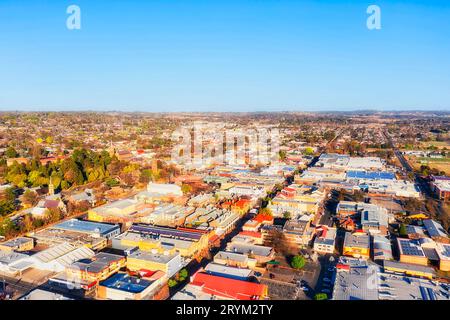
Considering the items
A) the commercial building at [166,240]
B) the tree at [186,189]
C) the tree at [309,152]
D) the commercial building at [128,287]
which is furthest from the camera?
the tree at [309,152]

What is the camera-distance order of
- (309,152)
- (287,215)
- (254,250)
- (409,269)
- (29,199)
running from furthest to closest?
1. (309,152)
2. (29,199)
3. (287,215)
4. (254,250)
5. (409,269)

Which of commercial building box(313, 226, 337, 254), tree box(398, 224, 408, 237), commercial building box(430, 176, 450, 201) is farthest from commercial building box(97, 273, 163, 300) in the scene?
commercial building box(430, 176, 450, 201)

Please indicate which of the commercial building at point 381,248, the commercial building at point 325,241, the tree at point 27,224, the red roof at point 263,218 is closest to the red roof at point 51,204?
the tree at point 27,224

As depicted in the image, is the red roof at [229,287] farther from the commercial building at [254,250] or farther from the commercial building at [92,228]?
the commercial building at [92,228]

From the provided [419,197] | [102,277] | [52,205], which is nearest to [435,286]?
[102,277]

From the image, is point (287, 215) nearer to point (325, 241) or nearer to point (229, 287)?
point (325, 241)

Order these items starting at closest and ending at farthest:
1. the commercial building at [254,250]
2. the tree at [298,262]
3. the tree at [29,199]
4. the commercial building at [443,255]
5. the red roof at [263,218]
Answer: the tree at [298,262]
the commercial building at [443,255]
the commercial building at [254,250]
the red roof at [263,218]
the tree at [29,199]

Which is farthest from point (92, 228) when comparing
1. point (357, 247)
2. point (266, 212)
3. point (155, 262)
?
point (357, 247)

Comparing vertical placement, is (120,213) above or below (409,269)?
above

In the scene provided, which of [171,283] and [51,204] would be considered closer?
[171,283]
